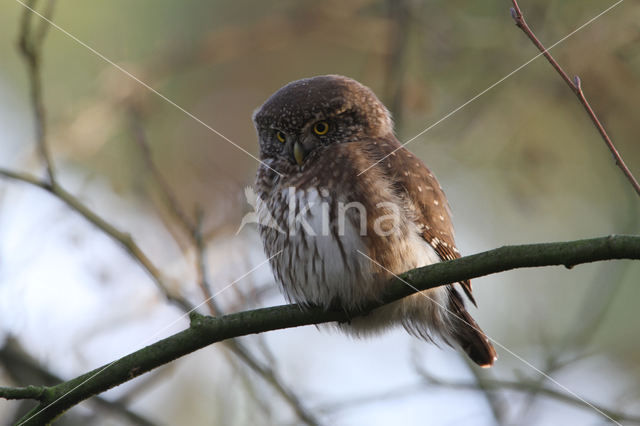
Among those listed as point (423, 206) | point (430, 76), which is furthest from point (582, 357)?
point (430, 76)

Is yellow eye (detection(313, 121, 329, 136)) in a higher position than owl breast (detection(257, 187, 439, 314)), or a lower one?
higher

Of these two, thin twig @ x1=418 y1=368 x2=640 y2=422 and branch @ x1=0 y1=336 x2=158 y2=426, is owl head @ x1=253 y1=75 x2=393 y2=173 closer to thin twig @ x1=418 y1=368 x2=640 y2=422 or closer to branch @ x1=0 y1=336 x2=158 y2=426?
thin twig @ x1=418 y1=368 x2=640 y2=422

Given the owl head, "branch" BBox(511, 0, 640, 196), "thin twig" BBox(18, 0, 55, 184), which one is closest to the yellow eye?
the owl head

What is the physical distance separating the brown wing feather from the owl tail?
103 millimetres

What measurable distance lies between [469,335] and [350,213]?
4.08 ft

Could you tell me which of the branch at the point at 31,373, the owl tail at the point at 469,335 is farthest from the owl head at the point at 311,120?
the branch at the point at 31,373

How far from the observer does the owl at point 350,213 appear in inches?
153

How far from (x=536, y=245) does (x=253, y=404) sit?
2412 millimetres

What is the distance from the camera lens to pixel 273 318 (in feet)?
11.1

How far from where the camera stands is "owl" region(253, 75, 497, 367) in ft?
12.7

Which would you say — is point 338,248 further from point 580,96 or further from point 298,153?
point 580,96

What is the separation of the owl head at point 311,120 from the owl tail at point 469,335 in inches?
45.6

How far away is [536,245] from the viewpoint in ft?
9.64

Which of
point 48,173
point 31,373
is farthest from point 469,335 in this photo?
point 31,373
